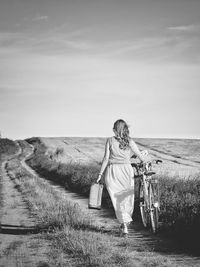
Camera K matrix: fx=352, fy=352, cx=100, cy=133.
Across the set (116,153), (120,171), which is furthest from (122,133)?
(120,171)

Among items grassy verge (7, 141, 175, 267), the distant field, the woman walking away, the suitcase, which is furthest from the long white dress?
the distant field

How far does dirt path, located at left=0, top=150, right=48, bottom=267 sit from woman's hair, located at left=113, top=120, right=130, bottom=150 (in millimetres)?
2374

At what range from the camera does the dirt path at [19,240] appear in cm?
531

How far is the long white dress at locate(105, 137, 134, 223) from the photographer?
6.92m

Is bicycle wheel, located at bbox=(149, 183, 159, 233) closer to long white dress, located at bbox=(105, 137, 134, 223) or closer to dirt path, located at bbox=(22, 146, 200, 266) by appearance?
dirt path, located at bbox=(22, 146, 200, 266)

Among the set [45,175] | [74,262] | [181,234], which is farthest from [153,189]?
[45,175]

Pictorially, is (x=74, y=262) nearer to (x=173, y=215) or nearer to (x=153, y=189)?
(x=153, y=189)

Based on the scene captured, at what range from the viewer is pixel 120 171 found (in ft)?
22.9

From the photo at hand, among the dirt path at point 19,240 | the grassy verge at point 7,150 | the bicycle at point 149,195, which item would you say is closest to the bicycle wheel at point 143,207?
the bicycle at point 149,195

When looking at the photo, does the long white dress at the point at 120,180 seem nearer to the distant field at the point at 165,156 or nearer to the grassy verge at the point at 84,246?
the grassy verge at the point at 84,246

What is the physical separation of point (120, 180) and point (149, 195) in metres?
0.64

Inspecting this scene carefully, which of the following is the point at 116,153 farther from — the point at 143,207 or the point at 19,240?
the point at 19,240

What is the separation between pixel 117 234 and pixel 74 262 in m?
1.95

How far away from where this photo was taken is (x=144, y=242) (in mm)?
6297
